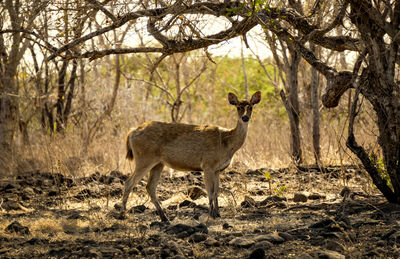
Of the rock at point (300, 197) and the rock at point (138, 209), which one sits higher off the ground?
the rock at point (300, 197)

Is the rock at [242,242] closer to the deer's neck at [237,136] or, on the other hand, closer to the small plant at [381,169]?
the small plant at [381,169]

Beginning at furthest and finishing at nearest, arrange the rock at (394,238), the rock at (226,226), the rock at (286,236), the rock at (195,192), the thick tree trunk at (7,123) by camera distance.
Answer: the thick tree trunk at (7,123) < the rock at (195,192) < the rock at (226,226) < the rock at (286,236) < the rock at (394,238)

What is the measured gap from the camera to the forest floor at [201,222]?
18.6 feet

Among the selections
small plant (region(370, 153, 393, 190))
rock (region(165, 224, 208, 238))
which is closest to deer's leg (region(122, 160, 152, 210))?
rock (region(165, 224, 208, 238))

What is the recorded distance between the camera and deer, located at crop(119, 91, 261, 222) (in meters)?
8.56

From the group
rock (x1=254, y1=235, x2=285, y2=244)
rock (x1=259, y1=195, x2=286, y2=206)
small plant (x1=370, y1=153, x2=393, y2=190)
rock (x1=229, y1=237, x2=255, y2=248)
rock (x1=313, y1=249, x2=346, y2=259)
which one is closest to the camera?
rock (x1=313, y1=249, x2=346, y2=259)

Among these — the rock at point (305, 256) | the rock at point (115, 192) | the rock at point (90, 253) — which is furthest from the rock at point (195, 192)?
the rock at point (305, 256)

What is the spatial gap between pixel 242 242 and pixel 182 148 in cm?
303

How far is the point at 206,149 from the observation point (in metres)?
8.70

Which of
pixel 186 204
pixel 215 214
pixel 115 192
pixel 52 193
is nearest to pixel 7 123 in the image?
pixel 52 193

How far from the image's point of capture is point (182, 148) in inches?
342

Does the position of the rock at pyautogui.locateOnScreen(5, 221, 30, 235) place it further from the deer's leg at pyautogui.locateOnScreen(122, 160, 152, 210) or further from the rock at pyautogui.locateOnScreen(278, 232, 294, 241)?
the rock at pyautogui.locateOnScreen(278, 232, 294, 241)

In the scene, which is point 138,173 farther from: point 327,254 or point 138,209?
point 327,254

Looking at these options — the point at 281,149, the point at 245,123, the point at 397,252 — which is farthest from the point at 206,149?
the point at 281,149
